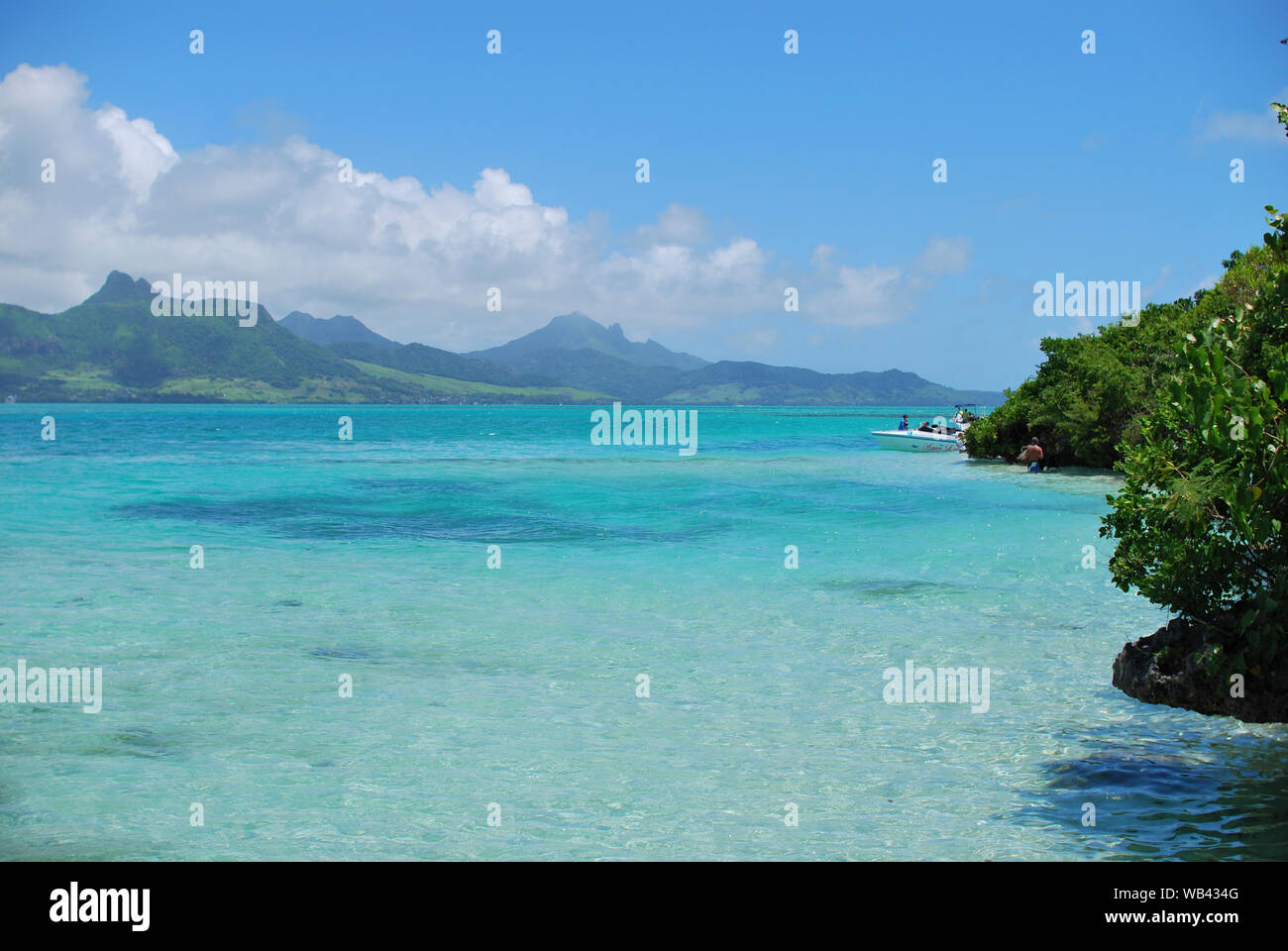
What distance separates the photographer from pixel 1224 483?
802 centimetres

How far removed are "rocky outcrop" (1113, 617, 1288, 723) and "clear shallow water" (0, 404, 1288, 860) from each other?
7.9 inches

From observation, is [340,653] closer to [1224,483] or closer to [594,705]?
[594,705]

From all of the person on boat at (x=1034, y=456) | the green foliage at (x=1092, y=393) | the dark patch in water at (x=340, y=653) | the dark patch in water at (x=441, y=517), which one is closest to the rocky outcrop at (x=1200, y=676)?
the dark patch in water at (x=340, y=653)

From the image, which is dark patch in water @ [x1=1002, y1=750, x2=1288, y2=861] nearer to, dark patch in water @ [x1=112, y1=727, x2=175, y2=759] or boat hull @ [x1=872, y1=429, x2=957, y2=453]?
dark patch in water @ [x1=112, y1=727, x2=175, y2=759]

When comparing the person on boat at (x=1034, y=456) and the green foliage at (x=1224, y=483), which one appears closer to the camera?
the green foliage at (x=1224, y=483)

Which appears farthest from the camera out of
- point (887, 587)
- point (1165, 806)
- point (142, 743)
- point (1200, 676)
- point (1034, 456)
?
point (1034, 456)

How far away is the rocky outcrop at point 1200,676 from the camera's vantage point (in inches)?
387

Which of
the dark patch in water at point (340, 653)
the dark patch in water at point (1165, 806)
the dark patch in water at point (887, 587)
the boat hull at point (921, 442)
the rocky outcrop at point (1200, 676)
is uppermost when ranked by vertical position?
the boat hull at point (921, 442)

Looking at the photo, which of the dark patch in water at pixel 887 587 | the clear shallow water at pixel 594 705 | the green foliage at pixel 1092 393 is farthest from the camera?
the green foliage at pixel 1092 393

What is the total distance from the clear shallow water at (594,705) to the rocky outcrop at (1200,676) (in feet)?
0.66

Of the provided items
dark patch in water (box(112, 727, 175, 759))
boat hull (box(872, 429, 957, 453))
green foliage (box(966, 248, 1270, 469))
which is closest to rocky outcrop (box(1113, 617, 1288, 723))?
dark patch in water (box(112, 727, 175, 759))

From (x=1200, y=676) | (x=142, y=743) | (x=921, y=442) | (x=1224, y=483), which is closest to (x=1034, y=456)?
(x=921, y=442)

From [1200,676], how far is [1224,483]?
10.5 feet

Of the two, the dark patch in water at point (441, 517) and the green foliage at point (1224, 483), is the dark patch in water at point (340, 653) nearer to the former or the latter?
the green foliage at point (1224, 483)
